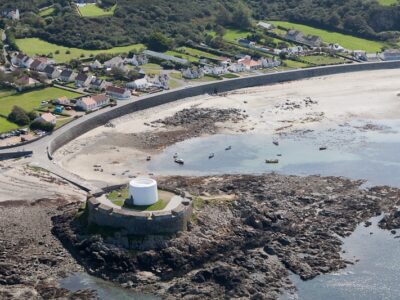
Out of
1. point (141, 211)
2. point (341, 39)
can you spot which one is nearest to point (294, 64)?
point (341, 39)

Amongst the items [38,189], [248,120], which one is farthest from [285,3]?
[38,189]

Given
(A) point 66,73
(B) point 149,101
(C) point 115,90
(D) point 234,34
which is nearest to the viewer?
(C) point 115,90

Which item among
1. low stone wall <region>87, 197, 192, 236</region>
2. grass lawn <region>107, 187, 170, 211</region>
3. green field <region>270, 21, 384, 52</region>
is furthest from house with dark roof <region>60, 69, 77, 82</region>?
green field <region>270, 21, 384, 52</region>

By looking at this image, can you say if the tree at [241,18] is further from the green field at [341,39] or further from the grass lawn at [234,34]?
the green field at [341,39]

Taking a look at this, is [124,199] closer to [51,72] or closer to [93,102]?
[93,102]

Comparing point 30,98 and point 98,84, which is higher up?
point 98,84
